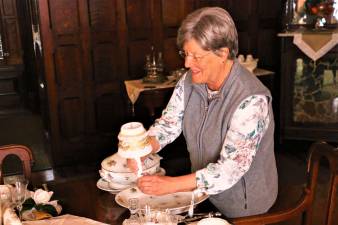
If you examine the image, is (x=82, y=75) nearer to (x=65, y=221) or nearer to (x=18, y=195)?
(x=18, y=195)

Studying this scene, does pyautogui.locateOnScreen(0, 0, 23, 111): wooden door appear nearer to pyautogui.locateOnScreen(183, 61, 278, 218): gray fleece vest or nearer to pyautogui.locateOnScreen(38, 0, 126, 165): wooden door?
pyautogui.locateOnScreen(38, 0, 126, 165): wooden door

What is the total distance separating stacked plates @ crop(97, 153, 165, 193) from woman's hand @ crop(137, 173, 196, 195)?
0.54 feet

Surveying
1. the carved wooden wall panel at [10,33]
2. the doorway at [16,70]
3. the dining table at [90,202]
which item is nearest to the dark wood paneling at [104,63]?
the doorway at [16,70]

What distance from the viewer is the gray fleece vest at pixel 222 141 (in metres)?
1.51

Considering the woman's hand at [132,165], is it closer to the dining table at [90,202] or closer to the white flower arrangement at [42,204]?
the dining table at [90,202]

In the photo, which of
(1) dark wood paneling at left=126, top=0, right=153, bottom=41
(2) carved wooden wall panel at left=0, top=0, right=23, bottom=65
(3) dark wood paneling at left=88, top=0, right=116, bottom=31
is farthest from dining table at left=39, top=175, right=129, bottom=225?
(2) carved wooden wall panel at left=0, top=0, right=23, bottom=65

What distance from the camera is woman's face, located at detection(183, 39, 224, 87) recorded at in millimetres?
1476

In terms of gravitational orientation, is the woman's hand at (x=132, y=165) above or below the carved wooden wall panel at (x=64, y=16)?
below

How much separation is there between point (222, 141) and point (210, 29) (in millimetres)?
401

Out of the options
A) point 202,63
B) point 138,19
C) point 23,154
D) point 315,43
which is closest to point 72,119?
point 138,19

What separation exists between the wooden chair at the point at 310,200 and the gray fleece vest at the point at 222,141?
17 cm

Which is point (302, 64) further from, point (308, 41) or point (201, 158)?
point (201, 158)

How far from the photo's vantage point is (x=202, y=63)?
1517 millimetres

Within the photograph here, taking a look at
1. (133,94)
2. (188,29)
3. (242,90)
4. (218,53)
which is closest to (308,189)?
(242,90)
